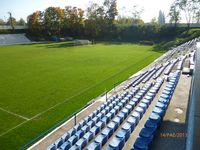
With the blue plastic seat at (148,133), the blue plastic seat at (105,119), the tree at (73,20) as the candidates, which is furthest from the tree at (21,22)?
the blue plastic seat at (148,133)

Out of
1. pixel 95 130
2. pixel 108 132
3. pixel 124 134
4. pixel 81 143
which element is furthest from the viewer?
pixel 95 130

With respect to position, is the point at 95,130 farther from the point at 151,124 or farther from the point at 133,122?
the point at 151,124

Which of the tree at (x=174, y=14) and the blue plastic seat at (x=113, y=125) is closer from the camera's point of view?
the blue plastic seat at (x=113, y=125)

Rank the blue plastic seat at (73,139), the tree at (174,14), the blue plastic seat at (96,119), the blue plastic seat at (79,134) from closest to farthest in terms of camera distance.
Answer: the blue plastic seat at (73,139), the blue plastic seat at (79,134), the blue plastic seat at (96,119), the tree at (174,14)

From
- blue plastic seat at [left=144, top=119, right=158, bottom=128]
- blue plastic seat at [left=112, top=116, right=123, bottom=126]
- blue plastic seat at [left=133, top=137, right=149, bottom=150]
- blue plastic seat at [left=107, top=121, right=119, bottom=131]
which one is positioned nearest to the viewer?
blue plastic seat at [left=133, top=137, right=149, bottom=150]

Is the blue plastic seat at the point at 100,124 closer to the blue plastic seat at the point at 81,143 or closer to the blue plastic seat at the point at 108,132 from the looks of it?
the blue plastic seat at the point at 108,132

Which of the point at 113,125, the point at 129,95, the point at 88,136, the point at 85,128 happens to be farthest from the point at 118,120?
the point at 129,95

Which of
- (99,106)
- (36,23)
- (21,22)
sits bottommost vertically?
(99,106)

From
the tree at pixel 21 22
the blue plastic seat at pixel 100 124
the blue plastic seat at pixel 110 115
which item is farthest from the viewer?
the tree at pixel 21 22

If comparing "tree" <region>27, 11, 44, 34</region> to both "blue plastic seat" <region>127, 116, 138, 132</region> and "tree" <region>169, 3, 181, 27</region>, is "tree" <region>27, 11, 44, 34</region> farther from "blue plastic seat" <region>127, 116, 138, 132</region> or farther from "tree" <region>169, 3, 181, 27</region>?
"blue plastic seat" <region>127, 116, 138, 132</region>

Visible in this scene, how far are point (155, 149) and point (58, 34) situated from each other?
259 ft

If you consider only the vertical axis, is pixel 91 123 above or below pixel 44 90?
above

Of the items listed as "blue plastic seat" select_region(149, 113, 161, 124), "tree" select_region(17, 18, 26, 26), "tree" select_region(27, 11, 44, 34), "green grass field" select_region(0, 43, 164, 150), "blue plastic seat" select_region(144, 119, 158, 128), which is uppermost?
"tree" select_region(17, 18, 26, 26)

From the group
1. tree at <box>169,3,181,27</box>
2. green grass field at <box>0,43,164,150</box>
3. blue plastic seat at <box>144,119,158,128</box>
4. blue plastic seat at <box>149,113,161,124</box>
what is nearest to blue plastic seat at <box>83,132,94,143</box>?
blue plastic seat at <box>144,119,158,128</box>
